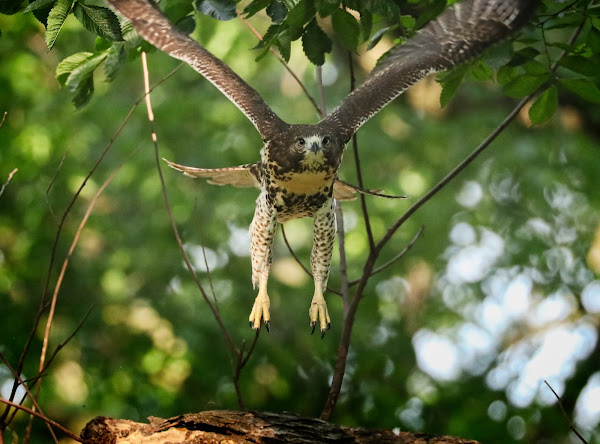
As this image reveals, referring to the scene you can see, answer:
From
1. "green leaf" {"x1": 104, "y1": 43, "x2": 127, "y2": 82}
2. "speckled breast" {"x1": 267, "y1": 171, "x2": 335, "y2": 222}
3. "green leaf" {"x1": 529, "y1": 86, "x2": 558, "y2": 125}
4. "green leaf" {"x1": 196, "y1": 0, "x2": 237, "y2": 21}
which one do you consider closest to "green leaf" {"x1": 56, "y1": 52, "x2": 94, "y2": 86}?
"green leaf" {"x1": 104, "y1": 43, "x2": 127, "y2": 82}

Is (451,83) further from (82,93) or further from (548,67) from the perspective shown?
(82,93)

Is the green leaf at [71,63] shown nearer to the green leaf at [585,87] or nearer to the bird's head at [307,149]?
the bird's head at [307,149]

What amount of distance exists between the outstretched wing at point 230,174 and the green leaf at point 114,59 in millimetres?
748

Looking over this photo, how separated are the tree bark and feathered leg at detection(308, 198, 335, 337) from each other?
2.24 feet

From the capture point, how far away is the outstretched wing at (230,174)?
4.55 metres

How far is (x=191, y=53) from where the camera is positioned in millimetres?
4020

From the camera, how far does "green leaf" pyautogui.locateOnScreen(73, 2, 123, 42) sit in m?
3.35

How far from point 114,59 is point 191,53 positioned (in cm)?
43

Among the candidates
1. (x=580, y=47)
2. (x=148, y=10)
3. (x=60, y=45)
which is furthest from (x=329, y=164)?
(x=60, y=45)

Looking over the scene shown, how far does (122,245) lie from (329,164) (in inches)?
186

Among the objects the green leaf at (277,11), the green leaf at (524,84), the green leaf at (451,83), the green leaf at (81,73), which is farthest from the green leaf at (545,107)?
the green leaf at (81,73)

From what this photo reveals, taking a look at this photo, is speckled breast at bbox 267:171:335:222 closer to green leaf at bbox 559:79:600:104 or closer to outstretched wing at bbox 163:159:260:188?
outstretched wing at bbox 163:159:260:188

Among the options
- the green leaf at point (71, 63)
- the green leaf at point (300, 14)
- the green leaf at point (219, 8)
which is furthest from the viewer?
the green leaf at point (71, 63)

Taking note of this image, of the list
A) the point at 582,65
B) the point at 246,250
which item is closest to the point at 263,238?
the point at 582,65
